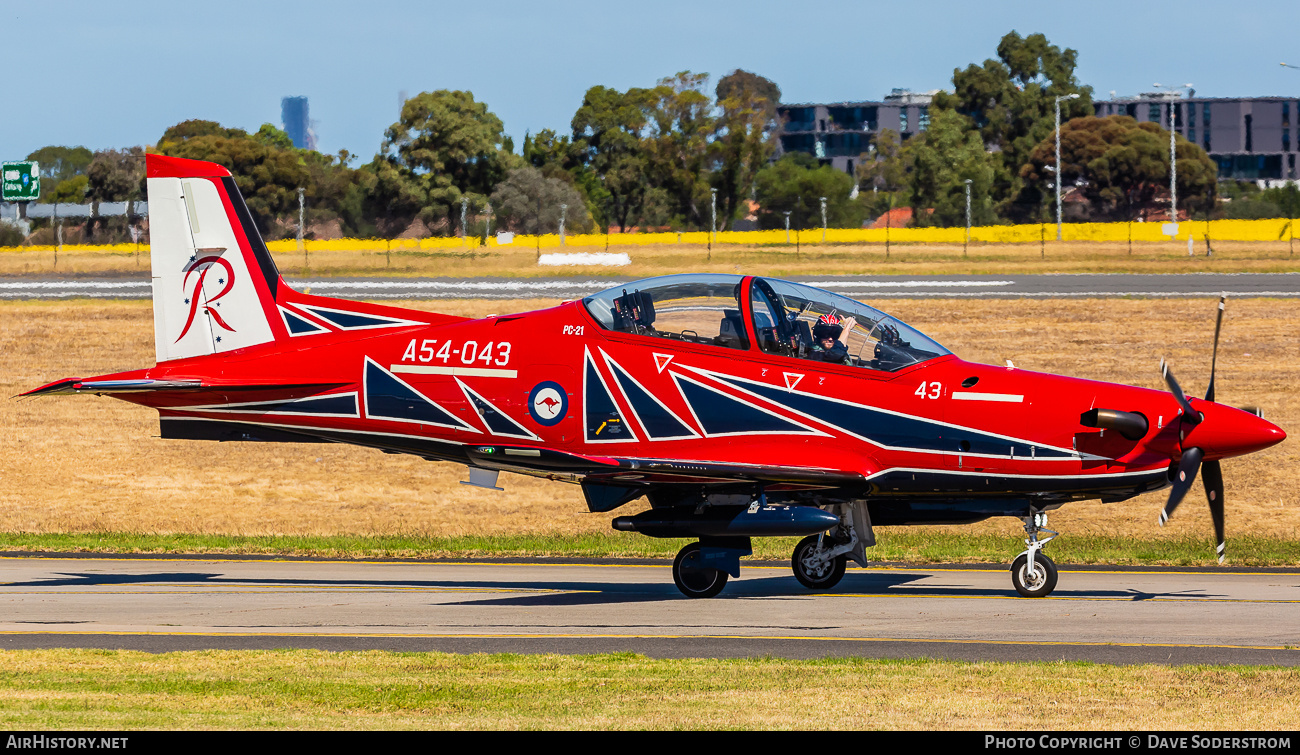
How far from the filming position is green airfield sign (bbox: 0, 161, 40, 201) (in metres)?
66.1

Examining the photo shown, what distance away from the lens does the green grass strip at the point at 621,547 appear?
1878 centimetres

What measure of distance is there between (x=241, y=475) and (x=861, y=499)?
666 inches

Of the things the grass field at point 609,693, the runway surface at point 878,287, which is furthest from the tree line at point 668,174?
the grass field at point 609,693

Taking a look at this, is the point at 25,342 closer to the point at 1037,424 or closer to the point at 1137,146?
the point at 1037,424

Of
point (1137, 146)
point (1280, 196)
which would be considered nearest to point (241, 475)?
point (1137, 146)

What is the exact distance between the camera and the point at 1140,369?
30781 mm

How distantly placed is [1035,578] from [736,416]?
3.61m

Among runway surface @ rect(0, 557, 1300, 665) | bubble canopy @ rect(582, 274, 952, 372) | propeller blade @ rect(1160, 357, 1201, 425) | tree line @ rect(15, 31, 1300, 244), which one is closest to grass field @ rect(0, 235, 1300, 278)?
tree line @ rect(15, 31, 1300, 244)

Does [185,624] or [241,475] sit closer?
[185,624]

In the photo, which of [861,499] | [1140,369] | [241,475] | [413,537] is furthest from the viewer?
[1140,369]

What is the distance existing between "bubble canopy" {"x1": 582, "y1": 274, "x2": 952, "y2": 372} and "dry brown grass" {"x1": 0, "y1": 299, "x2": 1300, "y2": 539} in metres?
9.51

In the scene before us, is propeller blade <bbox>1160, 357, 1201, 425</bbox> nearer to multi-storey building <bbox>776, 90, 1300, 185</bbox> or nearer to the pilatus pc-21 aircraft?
the pilatus pc-21 aircraft

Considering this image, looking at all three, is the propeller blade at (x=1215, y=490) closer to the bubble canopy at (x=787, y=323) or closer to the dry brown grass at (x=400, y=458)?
the bubble canopy at (x=787, y=323)

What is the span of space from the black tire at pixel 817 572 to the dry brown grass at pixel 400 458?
835cm
